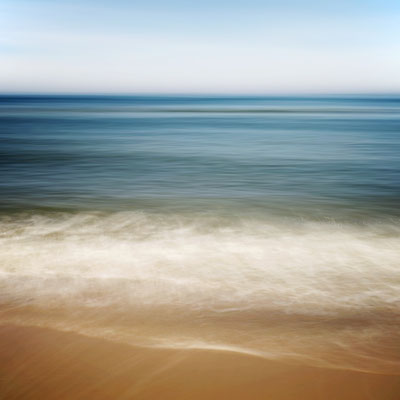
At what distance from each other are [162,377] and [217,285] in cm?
155

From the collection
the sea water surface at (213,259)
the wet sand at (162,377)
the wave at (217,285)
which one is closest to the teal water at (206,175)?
the sea water surface at (213,259)

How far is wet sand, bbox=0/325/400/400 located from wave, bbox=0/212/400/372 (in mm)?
146

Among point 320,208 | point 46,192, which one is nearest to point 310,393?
point 320,208

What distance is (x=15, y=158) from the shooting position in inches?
553

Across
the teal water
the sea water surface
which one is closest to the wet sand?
the sea water surface

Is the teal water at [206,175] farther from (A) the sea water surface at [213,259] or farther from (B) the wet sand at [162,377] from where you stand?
(B) the wet sand at [162,377]

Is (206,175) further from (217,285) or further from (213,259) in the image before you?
(217,285)

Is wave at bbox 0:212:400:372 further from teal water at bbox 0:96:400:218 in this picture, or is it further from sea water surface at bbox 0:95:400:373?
teal water at bbox 0:96:400:218

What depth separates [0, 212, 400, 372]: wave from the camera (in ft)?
9.91

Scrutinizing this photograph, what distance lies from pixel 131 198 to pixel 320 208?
3593 mm

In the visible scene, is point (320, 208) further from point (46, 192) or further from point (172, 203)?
point (46, 192)

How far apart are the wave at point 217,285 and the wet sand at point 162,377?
5.7 inches

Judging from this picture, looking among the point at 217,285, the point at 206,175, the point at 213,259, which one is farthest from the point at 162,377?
the point at 206,175

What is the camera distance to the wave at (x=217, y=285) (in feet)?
9.91
